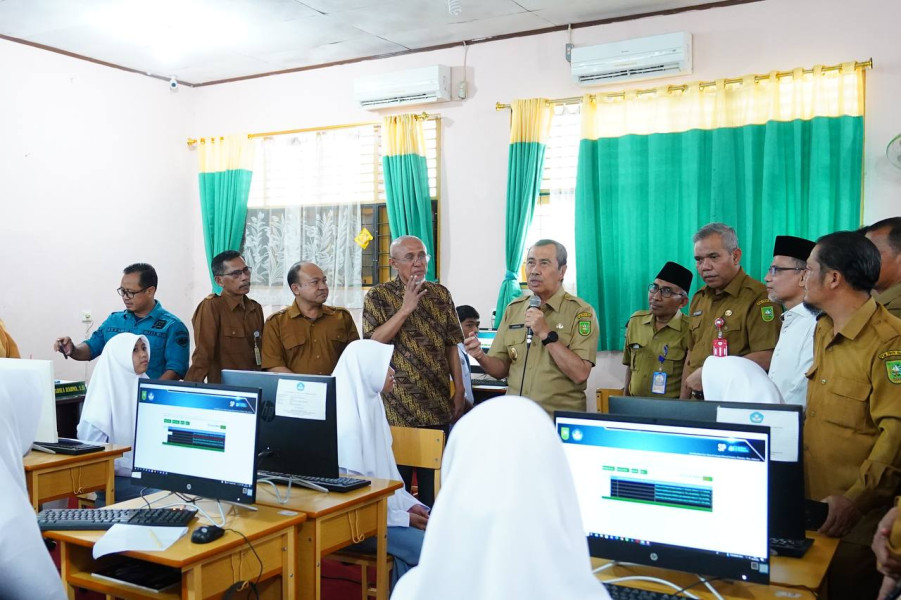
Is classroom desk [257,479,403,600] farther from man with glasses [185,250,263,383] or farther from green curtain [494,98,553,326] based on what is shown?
green curtain [494,98,553,326]

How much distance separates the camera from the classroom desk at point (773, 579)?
196 cm

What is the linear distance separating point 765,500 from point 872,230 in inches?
78.6

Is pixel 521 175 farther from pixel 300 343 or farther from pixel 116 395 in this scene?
pixel 116 395

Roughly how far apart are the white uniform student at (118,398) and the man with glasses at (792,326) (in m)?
2.91

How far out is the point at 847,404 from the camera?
2.58 meters

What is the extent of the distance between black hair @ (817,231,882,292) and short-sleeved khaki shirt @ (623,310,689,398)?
190cm

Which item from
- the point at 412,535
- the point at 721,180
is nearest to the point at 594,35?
the point at 721,180

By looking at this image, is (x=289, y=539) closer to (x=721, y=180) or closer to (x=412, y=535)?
(x=412, y=535)

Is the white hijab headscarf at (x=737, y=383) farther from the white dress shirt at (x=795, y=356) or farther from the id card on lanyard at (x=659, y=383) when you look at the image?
the id card on lanyard at (x=659, y=383)

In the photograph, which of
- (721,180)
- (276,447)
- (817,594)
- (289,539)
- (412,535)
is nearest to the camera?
(817,594)

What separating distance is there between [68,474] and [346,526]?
5.03 feet

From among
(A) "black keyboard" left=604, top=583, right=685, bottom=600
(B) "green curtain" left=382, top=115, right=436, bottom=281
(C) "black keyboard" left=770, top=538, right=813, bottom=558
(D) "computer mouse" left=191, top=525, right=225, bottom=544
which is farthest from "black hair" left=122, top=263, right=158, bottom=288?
(C) "black keyboard" left=770, top=538, right=813, bottom=558

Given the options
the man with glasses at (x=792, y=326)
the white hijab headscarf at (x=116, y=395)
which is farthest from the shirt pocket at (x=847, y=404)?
the white hijab headscarf at (x=116, y=395)

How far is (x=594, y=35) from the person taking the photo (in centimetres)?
591
